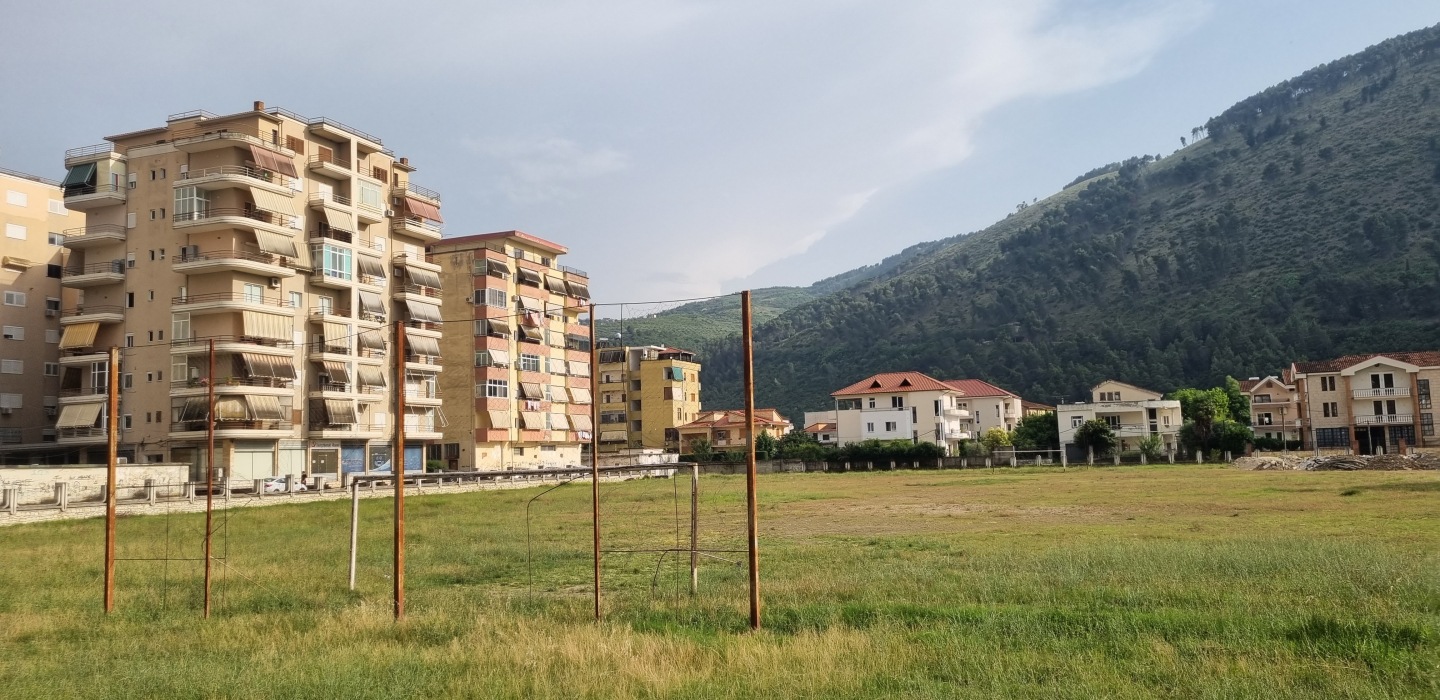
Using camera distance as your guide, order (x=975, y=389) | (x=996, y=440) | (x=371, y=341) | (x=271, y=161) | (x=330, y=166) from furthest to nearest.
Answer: (x=975, y=389) < (x=996, y=440) < (x=371, y=341) < (x=330, y=166) < (x=271, y=161)

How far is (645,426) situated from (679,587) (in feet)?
346

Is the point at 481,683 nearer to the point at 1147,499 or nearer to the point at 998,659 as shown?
the point at 998,659

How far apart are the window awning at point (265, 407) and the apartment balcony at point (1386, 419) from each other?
95969mm

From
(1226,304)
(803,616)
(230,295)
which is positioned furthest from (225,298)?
(1226,304)

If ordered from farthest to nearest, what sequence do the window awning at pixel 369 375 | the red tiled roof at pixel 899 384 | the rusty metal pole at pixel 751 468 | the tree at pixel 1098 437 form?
1. the red tiled roof at pixel 899 384
2. the tree at pixel 1098 437
3. the window awning at pixel 369 375
4. the rusty metal pole at pixel 751 468

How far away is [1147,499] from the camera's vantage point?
45.3 meters

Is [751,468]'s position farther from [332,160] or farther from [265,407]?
[332,160]

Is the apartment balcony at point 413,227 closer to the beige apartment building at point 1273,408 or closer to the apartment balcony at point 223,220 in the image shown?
the apartment balcony at point 223,220

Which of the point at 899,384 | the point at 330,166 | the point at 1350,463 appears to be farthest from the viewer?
the point at 899,384

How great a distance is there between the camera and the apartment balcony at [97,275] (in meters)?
66.9

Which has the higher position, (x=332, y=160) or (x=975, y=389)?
(x=332, y=160)

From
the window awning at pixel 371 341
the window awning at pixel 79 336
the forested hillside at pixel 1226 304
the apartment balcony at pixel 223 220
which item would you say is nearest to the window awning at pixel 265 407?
the window awning at pixel 371 341

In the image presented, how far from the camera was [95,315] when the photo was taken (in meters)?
66.8

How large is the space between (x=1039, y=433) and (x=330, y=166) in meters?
77.6
